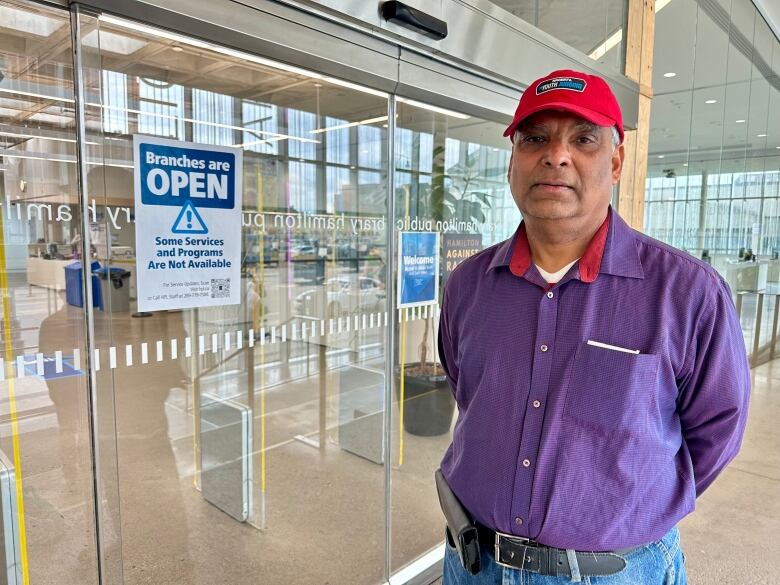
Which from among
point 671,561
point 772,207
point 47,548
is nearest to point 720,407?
point 671,561

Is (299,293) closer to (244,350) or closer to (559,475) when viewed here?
(244,350)

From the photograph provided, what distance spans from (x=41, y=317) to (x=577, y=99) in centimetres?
163

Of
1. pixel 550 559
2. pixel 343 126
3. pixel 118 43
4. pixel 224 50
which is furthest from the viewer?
pixel 343 126

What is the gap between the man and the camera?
1.29 metres

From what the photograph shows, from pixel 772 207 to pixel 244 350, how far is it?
888cm

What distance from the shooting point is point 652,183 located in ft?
21.4

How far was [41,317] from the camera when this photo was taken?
1662mm

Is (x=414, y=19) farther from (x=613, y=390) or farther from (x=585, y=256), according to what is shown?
(x=613, y=390)

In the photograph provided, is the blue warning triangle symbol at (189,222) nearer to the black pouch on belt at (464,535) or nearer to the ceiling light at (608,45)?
the black pouch on belt at (464,535)

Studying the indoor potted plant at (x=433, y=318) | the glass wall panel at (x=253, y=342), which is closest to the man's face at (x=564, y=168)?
the glass wall panel at (x=253, y=342)

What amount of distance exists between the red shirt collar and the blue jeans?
2.25 feet

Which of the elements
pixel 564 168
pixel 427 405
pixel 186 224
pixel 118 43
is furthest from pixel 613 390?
pixel 427 405

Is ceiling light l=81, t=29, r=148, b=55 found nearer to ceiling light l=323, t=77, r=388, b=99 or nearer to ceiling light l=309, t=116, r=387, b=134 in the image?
ceiling light l=323, t=77, r=388, b=99

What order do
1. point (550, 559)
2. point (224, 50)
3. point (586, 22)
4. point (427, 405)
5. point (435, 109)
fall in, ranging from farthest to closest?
point (427, 405) < point (586, 22) < point (435, 109) < point (224, 50) < point (550, 559)
